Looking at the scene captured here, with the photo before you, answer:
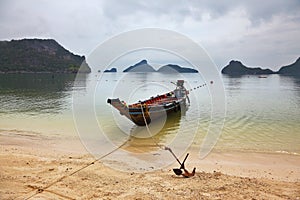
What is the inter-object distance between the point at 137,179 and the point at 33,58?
14523 centimetres

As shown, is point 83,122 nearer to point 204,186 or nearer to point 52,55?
point 204,186

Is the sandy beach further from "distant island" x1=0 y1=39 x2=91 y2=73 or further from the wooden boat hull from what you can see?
"distant island" x1=0 y1=39 x2=91 y2=73

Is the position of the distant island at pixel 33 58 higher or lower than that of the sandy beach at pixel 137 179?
higher

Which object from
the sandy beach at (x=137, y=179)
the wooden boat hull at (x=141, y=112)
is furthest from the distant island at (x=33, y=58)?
the sandy beach at (x=137, y=179)

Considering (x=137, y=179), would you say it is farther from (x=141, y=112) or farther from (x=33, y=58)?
(x=33, y=58)

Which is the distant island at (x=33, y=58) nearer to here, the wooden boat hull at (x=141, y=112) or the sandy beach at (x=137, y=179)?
the wooden boat hull at (x=141, y=112)

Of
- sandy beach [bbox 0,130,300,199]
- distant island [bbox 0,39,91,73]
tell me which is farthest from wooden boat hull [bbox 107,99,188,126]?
distant island [bbox 0,39,91,73]

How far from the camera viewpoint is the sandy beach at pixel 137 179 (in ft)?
20.0

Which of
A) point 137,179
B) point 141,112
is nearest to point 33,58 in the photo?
point 141,112

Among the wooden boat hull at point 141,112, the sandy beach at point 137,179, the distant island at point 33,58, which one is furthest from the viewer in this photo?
the distant island at point 33,58

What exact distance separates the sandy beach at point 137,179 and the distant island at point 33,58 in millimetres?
115040

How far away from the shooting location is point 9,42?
14612 centimetres

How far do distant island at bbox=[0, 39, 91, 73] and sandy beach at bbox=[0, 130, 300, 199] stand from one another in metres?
115

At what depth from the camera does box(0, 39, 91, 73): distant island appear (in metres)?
123
